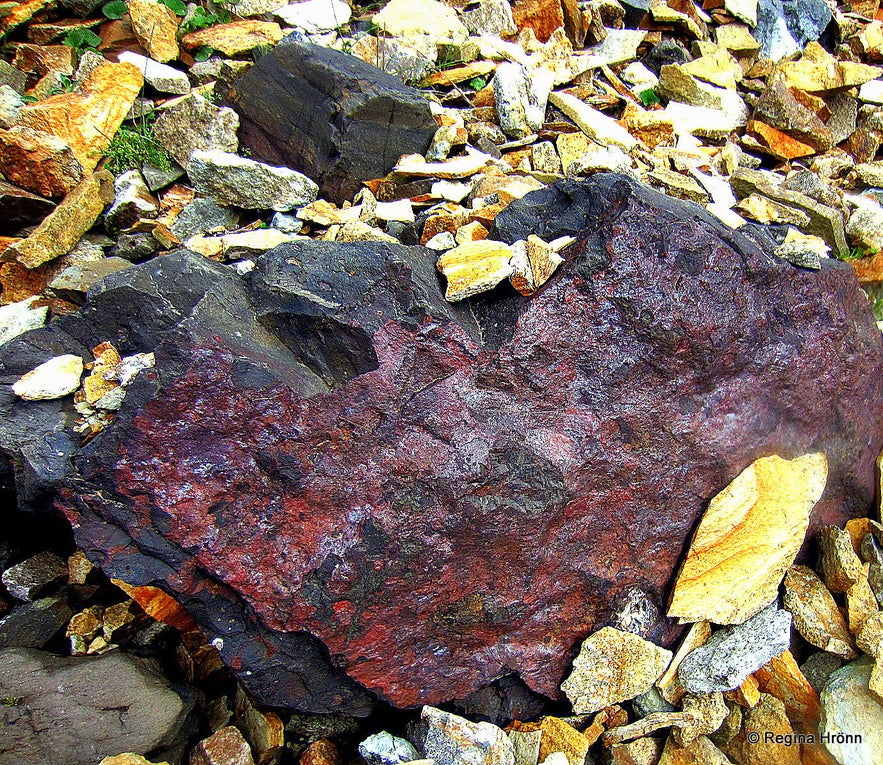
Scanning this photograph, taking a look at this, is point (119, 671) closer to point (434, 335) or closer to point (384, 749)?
point (384, 749)

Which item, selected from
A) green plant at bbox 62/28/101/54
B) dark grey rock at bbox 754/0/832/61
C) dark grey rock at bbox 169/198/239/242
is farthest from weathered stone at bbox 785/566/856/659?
dark grey rock at bbox 754/0/832/61

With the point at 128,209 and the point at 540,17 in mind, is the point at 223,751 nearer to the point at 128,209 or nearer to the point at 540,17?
the point at 128,209

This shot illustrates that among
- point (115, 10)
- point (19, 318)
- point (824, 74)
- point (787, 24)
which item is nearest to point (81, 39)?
point (115, 10)

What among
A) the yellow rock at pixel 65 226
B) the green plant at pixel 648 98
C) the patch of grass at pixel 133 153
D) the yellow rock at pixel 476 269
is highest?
the yellow rock at pixel 476 269

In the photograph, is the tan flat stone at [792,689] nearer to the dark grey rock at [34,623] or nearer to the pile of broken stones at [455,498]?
the pile of broken stones at [455,498]

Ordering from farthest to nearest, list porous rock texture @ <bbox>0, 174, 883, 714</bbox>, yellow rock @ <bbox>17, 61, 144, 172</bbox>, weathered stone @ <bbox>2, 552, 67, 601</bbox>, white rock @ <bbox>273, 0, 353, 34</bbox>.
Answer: white rock @ <bbox>273, 0, 353, 34</bbox>, yellow rock @ <bbox>17, 61, 144, 172</bbox>, weathered stone @ <bbox>2, 552, 67, 601</bbox>, porous rock texture @ <bbox>0, 174, 883, 714</bbox>

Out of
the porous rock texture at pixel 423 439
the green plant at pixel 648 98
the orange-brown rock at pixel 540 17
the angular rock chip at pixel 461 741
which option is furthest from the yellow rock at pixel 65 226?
the green plant at pixel 648 98

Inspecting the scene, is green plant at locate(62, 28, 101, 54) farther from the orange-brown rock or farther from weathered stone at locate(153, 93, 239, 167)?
the orange-brown rock
